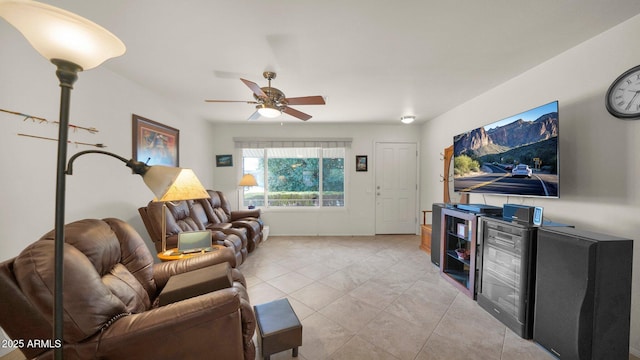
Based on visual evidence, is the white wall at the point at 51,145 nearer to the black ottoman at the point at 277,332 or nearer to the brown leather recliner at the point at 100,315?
the brown leather recliner at the point at 100,315

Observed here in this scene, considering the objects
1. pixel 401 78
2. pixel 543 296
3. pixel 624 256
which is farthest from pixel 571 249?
pixel 401 78

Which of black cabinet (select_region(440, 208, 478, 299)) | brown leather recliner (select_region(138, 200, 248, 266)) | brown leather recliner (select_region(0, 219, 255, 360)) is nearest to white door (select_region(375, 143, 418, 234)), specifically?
black cabinet (select_region(440, 208, 478, 299))

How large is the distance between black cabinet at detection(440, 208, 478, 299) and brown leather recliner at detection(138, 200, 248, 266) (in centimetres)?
263

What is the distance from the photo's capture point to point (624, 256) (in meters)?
1.44

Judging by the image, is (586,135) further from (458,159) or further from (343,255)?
(343,255)

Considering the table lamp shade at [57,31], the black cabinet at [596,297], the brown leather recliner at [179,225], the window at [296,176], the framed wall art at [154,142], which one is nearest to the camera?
the table lamp shade at [57,31]

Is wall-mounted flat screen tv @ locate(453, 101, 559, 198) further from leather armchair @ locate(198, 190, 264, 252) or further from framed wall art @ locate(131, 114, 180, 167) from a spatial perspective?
framed wall art @ locate(131, 114, 180, 167)

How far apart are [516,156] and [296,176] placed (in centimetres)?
368

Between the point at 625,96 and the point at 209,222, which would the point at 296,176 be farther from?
the point at 625,96

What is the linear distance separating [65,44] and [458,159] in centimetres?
346

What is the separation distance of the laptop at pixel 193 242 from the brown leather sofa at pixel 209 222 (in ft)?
1.42

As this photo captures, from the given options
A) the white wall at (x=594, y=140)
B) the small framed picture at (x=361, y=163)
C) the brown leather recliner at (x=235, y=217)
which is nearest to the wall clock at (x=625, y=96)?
the white wall at (x=594, y=140)

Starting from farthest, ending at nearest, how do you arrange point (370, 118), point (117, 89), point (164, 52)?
point (370, 118), point (117, 89), point (164, 52)

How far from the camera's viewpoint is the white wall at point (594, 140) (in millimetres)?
1616
